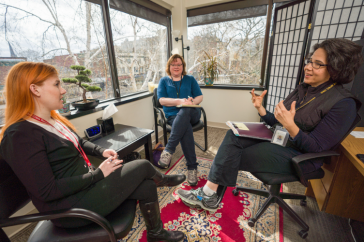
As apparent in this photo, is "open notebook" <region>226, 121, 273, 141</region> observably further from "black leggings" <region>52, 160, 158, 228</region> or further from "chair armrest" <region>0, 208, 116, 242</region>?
"chair armrest" <region>0, 208, 116, 242</region>

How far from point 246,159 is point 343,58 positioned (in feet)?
3.10

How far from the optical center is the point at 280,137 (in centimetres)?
125

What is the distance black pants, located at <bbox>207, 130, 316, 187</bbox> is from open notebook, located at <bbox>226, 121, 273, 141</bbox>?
63mm

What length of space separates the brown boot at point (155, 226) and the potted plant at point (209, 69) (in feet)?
8.63

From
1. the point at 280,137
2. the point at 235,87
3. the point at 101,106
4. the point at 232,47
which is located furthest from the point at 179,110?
the point at 232,47

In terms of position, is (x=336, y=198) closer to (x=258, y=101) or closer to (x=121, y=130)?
(x=258, y=101)

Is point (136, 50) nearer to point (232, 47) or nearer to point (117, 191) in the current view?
point (232, 47)

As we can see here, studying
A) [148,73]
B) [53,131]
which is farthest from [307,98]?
[148,73]

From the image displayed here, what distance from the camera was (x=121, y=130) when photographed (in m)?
1.89

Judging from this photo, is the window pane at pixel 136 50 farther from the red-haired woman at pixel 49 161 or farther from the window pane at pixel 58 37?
the red-haired woman at pixel 49 161

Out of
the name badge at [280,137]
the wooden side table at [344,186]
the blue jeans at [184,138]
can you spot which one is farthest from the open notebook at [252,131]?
the blue jeans at [184,138]

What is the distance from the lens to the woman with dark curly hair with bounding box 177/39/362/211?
1089 millimetres

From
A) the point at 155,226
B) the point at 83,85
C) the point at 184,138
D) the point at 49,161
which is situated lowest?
the point at 155,226

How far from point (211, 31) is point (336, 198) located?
3.04 metres
